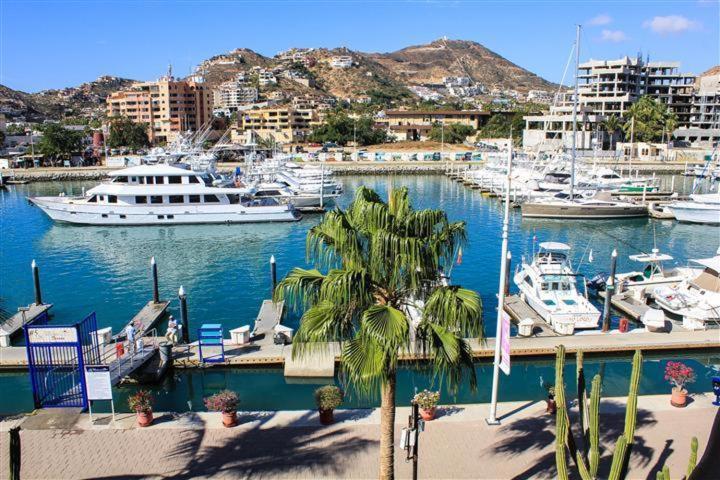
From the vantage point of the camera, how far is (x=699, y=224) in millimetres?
49406

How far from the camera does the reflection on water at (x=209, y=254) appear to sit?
2920 cm

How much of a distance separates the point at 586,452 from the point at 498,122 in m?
137

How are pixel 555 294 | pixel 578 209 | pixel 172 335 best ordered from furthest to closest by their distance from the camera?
pixel 578 209 → pixel 555 294 → pixel 172 335

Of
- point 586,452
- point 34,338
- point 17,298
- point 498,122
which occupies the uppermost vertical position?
point 498,122

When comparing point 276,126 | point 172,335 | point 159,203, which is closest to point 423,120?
point 276,126

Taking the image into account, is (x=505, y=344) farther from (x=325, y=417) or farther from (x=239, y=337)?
(x=239, y=337)

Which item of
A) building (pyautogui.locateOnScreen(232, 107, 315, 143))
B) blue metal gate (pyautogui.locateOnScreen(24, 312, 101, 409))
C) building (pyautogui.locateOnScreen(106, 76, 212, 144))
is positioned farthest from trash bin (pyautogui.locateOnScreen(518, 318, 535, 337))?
building (pyautogui.locateOnScreen(106, 76, 212, 144))

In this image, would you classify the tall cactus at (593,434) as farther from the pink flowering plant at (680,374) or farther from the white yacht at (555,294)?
the white yacht at (555,294)

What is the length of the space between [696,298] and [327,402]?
1760 centimetres

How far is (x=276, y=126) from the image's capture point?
143m

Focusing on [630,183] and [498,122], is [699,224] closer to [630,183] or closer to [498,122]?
[630,183]

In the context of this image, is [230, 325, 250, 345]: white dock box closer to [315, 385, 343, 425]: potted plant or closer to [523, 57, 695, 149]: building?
[315, 385, 343, 425]: potted plant

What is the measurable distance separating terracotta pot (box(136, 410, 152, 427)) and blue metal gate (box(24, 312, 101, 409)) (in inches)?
74.1

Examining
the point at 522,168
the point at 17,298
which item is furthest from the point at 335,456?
the point at 522,168
